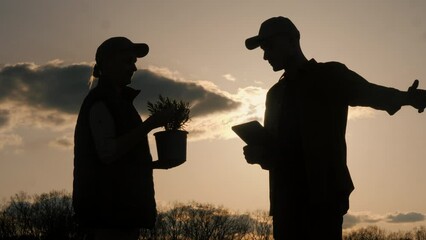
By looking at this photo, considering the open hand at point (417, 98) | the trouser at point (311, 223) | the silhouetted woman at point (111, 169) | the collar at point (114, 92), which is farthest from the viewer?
the open hand at point (417, 98)

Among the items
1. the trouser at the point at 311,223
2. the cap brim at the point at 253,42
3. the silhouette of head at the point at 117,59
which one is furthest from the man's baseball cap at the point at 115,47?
the trouser at the point at 311,223

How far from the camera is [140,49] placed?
5.54 meters

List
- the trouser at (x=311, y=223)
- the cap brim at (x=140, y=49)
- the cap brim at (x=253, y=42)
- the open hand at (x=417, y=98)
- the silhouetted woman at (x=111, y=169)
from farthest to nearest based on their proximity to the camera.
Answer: the cap brim at (x=253, y=42) < the cap brim at (x=140, y=49) < the open hand at (x=417, y=98) < the trouser at (x=311, y=223) < the silhouetted woman at (x=111, y=169)

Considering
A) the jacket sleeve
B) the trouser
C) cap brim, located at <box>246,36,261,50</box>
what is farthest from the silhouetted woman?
the jacket sleeve

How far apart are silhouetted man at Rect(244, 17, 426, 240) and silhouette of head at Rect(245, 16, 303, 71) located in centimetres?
8

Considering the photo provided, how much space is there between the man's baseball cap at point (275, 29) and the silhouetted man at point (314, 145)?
0.84ft

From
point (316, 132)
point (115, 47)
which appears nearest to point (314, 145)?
point (316, 132)

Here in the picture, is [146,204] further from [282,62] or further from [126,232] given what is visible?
[282,62]

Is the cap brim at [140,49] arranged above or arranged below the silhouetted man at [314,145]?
above

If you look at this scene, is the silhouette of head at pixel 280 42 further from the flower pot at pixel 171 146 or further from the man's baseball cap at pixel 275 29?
the flower pot at pixel 171 146

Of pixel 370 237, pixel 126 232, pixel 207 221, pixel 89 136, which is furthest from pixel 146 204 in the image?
pixel 370 237

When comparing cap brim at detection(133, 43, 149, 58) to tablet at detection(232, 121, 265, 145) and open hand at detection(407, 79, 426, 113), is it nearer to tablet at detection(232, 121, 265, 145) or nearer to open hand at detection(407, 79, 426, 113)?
tablet at detection(232, 121, 265, 145)

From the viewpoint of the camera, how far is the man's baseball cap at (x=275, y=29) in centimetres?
560

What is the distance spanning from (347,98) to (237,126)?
91 centimetres
